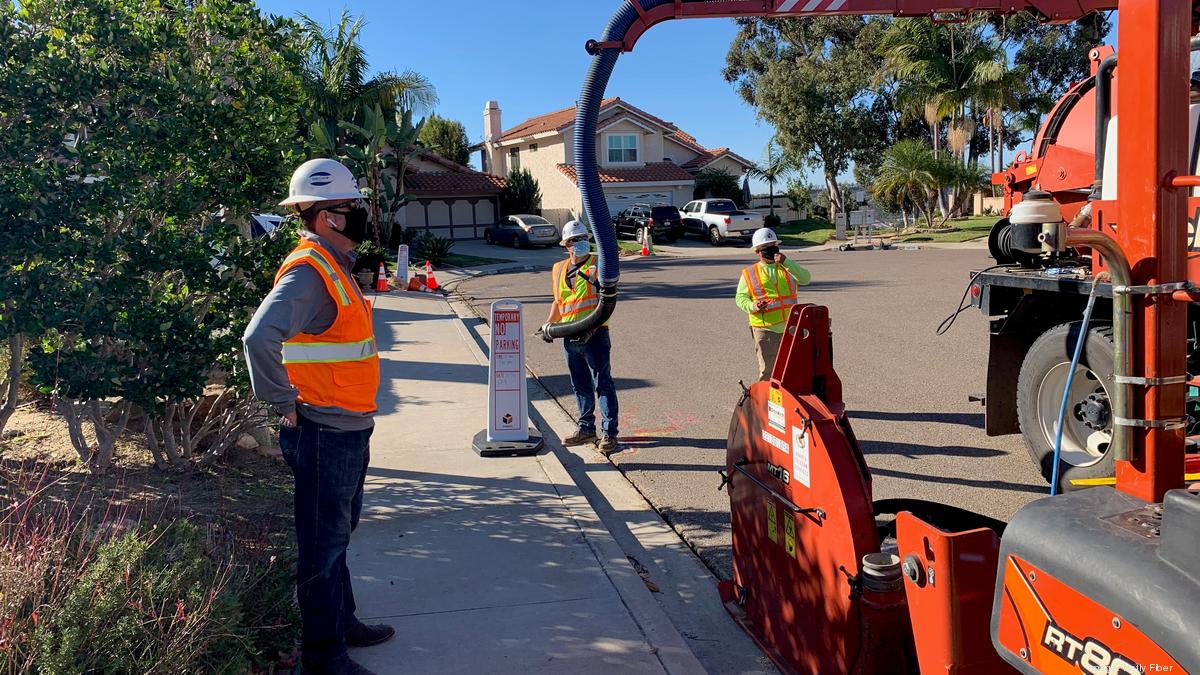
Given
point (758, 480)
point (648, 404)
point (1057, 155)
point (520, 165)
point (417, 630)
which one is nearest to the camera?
point (758, 480)

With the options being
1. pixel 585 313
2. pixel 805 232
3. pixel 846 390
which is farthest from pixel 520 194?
pixel 585 313

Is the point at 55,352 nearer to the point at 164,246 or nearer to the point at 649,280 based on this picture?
the point at 164,246

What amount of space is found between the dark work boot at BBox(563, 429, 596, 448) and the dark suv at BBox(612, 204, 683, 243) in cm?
3072

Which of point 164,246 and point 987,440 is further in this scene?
point 987,440

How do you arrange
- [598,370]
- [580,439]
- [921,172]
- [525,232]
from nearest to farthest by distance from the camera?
[598,370], [580,439], [921,172], [525,232]

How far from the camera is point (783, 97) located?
146ft

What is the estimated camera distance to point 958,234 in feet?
112

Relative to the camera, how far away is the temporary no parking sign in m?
7.68

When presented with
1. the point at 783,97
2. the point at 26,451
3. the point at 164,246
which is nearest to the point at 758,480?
the point at 164,246

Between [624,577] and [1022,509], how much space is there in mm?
2947

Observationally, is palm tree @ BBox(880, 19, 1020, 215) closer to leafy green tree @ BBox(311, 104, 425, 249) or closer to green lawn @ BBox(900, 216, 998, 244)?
green lawn @ BBox(900, 216, 998, 244)

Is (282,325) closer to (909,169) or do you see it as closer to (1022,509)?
(1022,509)

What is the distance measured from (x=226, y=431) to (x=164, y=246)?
1536 mm

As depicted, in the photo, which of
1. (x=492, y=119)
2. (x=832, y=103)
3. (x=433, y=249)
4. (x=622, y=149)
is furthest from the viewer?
(x=492, y=119)
